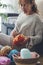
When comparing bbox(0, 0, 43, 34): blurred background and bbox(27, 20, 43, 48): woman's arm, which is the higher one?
bbox(0, 0, 43, 34): blurred background

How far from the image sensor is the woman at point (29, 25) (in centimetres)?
192

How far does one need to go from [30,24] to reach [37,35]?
144 mm

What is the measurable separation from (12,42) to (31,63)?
1.88 ft

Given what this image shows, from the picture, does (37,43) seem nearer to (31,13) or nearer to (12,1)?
(31,13)

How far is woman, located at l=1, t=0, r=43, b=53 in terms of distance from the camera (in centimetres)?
192

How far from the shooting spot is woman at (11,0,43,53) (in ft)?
6.31

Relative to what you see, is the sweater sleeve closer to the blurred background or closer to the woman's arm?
the woman's arm

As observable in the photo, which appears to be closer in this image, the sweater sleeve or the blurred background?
the sweater sleeve

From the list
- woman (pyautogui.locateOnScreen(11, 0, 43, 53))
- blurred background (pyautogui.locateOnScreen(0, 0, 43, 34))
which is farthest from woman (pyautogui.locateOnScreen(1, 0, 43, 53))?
blurred background (pyautogui.locateOnScreen(0, 0, 43, 34))

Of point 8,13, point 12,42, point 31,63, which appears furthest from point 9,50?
point 8,13

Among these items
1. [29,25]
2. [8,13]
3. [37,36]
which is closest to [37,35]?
[37,36]

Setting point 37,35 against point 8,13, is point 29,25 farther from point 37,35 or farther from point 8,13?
point 8,13

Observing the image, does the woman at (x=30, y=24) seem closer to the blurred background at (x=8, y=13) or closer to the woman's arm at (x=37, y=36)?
the woman's arm at (x=37, y=36)

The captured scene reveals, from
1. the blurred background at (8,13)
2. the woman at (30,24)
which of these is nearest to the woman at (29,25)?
the woman at (30,24)
